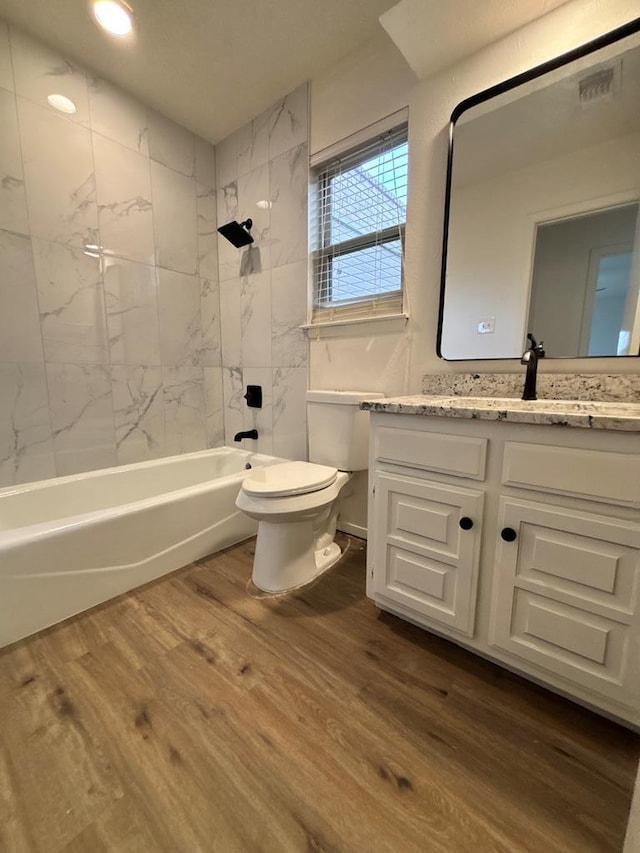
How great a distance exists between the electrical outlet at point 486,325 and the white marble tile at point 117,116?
2.14m

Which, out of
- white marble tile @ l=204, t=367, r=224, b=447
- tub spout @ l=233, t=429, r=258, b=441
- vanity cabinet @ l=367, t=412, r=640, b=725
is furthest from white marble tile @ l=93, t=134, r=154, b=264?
vanity cabinet @ l=367, t=412, r=640, b=725

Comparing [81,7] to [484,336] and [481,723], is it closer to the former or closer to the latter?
[484,336]

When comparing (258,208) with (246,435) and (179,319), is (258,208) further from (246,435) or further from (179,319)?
(246,435)

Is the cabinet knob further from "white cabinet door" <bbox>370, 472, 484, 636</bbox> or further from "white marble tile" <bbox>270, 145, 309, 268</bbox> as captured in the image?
"white marble tile" <bbox>270, 145, 309, 268</bbox>

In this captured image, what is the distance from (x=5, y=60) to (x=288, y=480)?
224 cm

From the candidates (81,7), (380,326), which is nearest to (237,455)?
(380,326)

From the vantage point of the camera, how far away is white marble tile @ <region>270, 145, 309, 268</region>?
6.41 ft

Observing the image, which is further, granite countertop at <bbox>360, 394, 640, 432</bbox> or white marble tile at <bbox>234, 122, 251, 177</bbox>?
white marble tile at <bbox>234, 122, 251, 177</bbox>

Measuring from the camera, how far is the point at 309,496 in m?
1.43

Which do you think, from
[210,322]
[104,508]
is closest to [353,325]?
[210,322]

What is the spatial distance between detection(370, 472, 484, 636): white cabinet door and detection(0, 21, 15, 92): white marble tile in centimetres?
237

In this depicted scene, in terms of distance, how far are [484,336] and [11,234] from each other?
7.17ft

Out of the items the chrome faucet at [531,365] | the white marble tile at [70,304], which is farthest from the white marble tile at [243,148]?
the chrome faucet at [531,365]

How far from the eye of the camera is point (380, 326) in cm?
175
